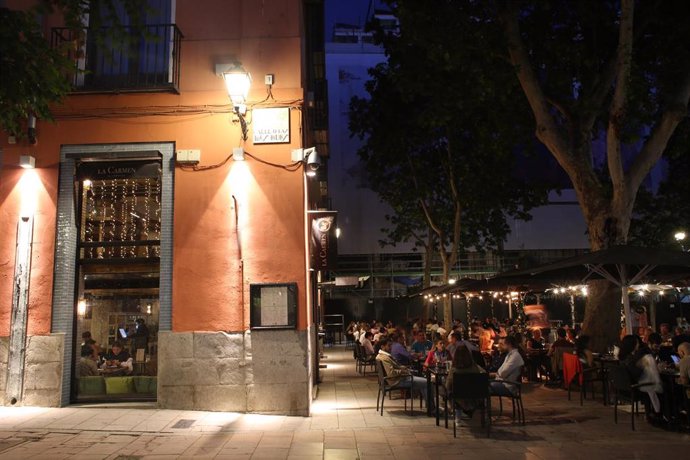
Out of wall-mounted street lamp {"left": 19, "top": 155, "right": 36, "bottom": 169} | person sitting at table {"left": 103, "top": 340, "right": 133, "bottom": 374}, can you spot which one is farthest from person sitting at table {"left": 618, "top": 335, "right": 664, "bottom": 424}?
wall-mounted street lamp {"left": 19, "top": 155, "right": 36, "bottom": 169}

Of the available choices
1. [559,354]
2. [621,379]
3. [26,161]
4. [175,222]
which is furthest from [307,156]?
[559,354]

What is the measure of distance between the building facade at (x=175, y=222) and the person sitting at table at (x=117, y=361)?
0.12 feet

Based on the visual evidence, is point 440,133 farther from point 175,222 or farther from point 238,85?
point 175,222

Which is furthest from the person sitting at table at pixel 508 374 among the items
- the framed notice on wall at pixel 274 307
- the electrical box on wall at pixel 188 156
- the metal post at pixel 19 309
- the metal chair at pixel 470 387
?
the metal post at pixel 19 309

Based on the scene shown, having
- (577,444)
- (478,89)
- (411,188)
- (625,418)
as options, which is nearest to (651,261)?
(625,418)

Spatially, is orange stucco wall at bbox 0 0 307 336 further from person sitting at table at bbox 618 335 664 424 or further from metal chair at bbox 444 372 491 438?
person sitting at table at bbox 618 335 664 424

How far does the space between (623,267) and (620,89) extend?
11.8 feet

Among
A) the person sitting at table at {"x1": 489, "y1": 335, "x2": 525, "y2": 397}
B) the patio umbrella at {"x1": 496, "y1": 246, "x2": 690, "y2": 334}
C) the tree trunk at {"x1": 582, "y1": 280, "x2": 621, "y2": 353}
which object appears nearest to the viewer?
the person sitting at table at {"x1": 489, "y1": 335, "x2": 525, "y2": 397}

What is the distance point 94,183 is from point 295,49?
4.34 meters

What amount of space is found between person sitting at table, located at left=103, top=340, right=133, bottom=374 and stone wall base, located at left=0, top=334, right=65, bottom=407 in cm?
108

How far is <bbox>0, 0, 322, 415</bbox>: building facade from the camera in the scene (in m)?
9.06

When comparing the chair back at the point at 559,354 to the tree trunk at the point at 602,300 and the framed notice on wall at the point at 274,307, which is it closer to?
the tree trunk at the point at 602,300

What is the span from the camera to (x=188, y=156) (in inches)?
376

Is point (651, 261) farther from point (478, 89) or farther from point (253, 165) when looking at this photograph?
point (253, 165)
